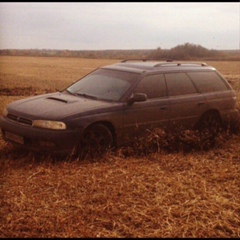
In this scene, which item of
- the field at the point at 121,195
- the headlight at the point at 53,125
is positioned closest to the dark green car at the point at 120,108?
the headlight at the point at 53,125

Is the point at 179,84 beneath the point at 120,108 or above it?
above

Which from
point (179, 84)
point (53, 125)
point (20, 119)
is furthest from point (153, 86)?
point (20, 119)

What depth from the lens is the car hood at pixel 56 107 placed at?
643cm

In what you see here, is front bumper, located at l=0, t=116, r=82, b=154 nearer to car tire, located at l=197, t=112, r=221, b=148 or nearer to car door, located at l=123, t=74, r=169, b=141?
car door, located at l=123, t=74, r=169, b=141

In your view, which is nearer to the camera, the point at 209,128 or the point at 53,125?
the point at 53,125

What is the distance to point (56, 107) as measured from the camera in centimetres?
665

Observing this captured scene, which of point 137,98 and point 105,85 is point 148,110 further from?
point 105,85

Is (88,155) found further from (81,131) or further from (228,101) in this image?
(228,101)

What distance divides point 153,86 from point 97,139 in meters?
1.58

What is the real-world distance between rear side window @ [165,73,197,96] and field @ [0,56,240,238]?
121 cm

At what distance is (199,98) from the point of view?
815 cm

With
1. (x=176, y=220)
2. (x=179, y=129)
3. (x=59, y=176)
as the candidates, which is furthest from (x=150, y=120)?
(x=176, y=220)

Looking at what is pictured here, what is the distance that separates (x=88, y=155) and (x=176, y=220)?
2370 mm

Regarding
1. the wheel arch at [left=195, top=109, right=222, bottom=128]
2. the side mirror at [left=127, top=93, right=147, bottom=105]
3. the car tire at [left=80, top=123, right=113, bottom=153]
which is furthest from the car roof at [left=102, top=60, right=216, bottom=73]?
the car tire at [left=80, top=123, right=113, bottom=153]
